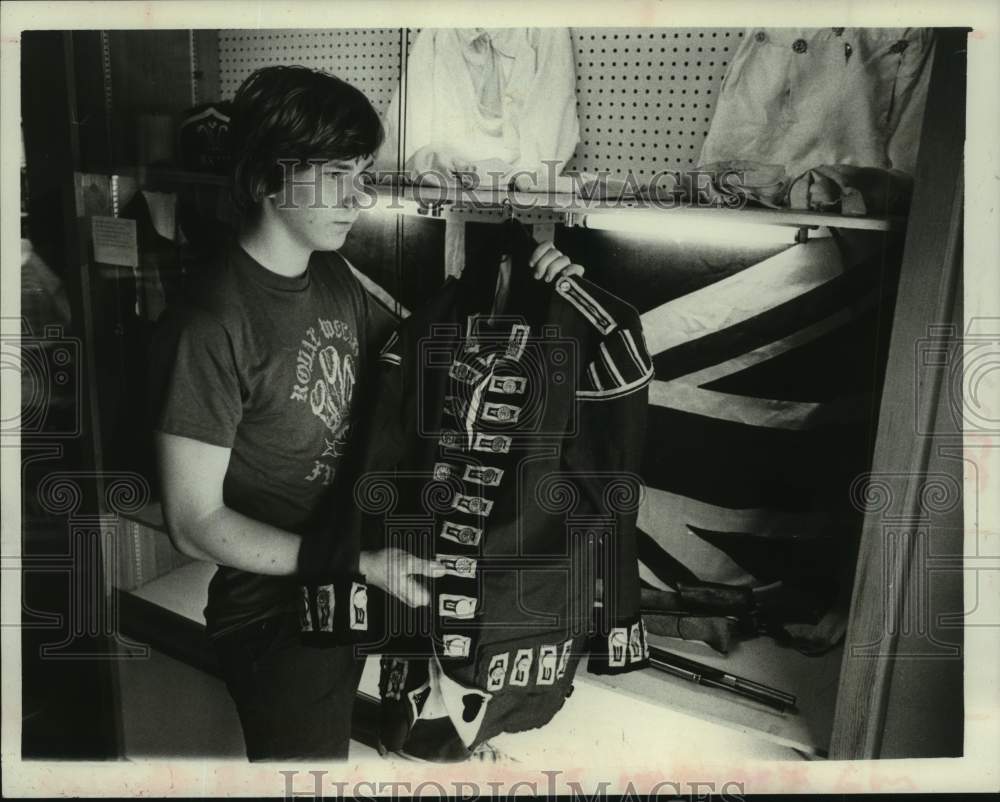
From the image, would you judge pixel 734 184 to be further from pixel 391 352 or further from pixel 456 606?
pixel 456 606

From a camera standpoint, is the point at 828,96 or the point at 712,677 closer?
the point at 828,96

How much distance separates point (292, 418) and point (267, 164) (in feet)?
1.71

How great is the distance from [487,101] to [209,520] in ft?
3.44

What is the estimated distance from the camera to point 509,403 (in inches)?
78.3

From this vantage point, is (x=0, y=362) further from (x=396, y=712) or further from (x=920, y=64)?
(x=920, y=64)

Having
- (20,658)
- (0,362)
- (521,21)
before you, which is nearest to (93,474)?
(0,362)

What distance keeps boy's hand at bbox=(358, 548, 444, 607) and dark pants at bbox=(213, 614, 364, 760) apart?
6.8 inches

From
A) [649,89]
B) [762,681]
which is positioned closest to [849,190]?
[649,89]

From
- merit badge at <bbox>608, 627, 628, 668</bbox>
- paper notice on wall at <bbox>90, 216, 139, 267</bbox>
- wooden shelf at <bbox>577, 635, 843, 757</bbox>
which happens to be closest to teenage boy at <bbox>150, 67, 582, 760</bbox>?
paper notice on wall at <bbox>90, 216, 139, 267</bbox>

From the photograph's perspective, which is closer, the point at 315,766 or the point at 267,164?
the point at 267,164

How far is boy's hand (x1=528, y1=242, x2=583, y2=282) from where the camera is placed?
77.3 inches

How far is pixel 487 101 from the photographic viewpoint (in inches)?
77.8

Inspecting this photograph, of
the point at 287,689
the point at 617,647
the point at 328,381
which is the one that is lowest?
the point at 287,689

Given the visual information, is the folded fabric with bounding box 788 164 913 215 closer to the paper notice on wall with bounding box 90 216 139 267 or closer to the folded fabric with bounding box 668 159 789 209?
the folded fabric with bounding box 668 159 789 209
